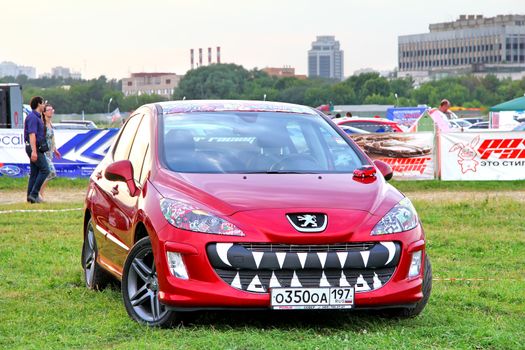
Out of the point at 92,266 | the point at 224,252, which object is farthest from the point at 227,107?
the point at 224,252

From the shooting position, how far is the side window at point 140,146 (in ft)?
26.7

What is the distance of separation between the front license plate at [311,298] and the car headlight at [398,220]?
42cm

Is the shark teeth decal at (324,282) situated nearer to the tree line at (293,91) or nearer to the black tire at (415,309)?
the black tire at (415,309)

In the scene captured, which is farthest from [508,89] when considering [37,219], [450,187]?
[37,219]

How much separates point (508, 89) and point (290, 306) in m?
136

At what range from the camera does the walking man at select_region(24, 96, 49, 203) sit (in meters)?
18.8

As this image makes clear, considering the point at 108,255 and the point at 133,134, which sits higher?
the point at 133,134

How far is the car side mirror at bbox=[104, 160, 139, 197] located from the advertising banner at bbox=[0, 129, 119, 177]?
17457mm

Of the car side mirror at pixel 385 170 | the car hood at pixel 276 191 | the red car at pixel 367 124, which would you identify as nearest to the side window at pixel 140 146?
the car hood at pixel 276 191

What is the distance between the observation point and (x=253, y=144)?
812cm

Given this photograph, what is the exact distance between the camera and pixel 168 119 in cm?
838

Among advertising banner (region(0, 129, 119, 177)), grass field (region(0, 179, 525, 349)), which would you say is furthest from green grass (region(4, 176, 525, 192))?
grass field (region(0, 179, 525, 349))

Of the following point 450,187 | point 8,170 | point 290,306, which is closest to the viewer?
point 290,306

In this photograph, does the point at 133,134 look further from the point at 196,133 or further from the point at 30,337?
the point at 30,337
